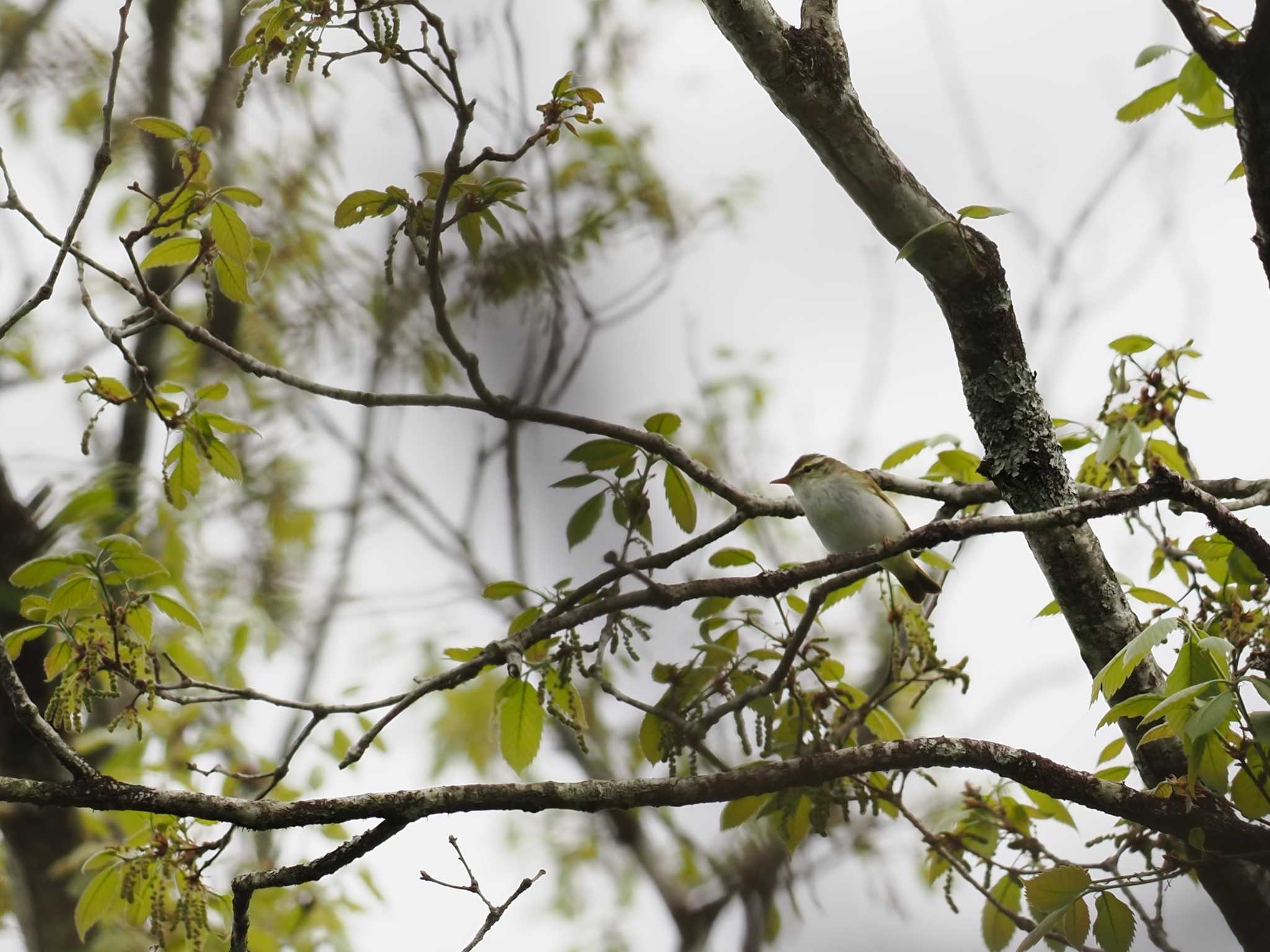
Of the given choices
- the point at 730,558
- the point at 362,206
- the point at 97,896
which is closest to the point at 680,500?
the point at 730,558

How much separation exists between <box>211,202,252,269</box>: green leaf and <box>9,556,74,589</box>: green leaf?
72 cm

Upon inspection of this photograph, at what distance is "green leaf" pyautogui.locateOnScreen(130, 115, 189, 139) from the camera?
2.15 metres

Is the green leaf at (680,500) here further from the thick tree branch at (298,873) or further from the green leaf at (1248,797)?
the green leaf at (1248,797)

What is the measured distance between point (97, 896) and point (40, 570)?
2.52ft

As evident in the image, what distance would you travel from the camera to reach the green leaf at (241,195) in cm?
225

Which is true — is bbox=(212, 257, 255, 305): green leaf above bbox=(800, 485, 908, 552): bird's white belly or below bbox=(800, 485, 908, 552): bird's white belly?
above

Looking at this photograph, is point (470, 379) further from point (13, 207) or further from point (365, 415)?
point (365, 415)

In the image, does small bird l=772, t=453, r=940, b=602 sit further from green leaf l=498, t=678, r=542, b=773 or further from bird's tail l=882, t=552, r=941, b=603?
green leaf l=498, t=678, r=542, b=773

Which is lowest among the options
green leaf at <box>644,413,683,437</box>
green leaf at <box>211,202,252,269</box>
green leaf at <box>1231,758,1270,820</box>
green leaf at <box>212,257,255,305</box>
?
green leaf at <box>1231,758,1270,820</box>

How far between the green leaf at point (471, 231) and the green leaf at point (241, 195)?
406 millimetres

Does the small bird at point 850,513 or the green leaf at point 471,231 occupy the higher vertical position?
the green leaf at point 471,231

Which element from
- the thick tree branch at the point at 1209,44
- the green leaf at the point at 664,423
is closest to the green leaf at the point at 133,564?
the green leaf at the point at 664,423

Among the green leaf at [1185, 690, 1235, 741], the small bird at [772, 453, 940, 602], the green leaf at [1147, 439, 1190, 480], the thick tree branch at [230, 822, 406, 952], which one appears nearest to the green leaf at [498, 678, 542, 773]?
the thick tree branch at [230, 822, 406, 952]

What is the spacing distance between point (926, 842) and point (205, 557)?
4.89 metres
